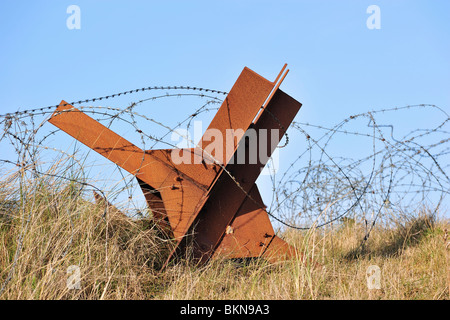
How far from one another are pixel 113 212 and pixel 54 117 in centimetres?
117

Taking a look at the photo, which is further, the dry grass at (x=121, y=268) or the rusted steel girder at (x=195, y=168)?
the rusted steel girder at (x=195, y=168)

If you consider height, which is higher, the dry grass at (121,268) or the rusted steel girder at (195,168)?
the rusted steel girder at (195,168)

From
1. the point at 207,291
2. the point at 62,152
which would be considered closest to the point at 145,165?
the point at 62,152

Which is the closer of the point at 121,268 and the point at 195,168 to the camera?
the point at 121,268

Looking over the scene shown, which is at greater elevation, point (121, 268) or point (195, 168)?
point (195, 168)

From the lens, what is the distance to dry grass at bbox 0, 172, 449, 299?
3.74 meters

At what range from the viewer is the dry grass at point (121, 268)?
3737 millimetres

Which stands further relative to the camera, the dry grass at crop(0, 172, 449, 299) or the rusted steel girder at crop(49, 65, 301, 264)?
the rusted steel girder at crop(49, 65, 301, 264)

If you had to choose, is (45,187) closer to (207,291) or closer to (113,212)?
(113,212)

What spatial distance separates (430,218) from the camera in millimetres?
6730

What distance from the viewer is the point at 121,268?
4113 mm

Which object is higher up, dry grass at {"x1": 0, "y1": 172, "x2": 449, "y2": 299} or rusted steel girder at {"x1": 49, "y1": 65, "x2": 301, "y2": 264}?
rusted steel girder at {"x1": 49, "y1": 65, "x2": 301, "y2": 264}
